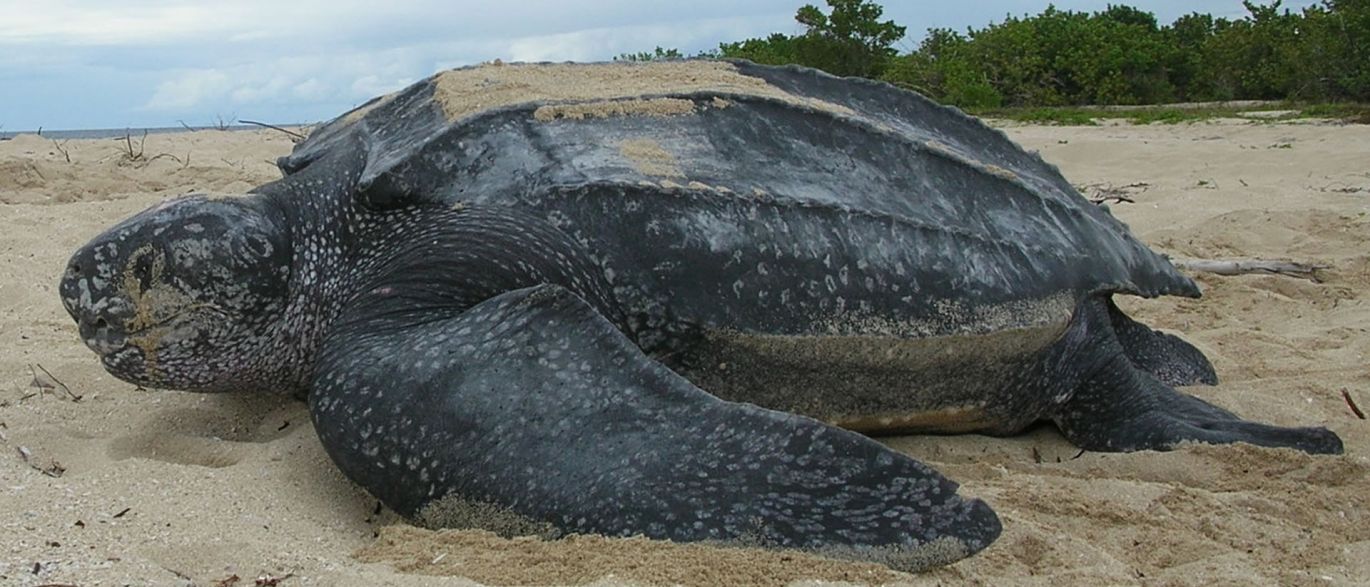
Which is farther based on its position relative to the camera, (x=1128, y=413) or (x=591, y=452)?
(x=1128, y=413)

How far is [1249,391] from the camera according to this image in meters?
2.43

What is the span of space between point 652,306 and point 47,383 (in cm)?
129

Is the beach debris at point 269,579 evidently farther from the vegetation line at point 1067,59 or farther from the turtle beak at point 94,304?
the vegetation line at point 1067,59

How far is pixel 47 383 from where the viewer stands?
221cm

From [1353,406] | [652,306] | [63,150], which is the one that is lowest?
[1353,406]

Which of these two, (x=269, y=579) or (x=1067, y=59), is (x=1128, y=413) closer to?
(x=269, y=579)

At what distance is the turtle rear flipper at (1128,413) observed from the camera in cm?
202

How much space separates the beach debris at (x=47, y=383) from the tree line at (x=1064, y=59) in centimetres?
1116

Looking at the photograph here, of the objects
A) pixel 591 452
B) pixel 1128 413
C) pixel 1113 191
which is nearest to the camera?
pixel 591 452

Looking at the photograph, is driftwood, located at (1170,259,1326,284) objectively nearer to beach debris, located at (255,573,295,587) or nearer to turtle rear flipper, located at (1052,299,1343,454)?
turtle rear flipper, located at (1052,299,1343,454)

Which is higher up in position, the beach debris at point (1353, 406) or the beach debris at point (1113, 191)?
the beach debris at point (1113, 191)

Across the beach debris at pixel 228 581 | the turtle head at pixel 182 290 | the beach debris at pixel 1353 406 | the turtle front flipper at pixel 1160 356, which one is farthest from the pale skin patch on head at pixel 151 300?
the beach debris at pixel 1353 406

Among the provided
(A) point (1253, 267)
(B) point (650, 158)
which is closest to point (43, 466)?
(B) point (650, 158)

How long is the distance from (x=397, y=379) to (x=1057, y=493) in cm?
96
